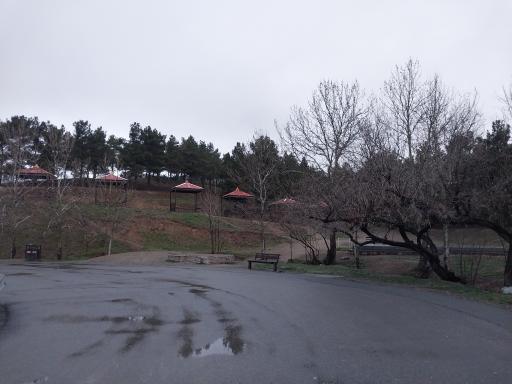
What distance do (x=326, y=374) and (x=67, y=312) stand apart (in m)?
7.35

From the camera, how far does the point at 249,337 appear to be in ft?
29.4

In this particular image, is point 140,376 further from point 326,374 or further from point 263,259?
point 263,259

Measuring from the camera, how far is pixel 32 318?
11016 mm

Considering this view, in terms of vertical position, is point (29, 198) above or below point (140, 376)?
above

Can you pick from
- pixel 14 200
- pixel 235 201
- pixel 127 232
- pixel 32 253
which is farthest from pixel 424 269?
pixel 235 201

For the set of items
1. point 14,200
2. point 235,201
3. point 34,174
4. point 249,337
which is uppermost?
point 34,174

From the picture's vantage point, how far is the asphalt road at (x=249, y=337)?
664 centimetres

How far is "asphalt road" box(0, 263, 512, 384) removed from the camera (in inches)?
261

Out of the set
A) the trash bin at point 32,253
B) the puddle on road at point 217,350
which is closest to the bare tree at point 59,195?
the trash bin at point 32,253

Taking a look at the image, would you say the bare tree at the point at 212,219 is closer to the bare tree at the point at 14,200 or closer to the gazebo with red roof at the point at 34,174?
the bare tree at the point at 14,200

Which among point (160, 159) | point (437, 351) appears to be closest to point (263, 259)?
point (437, 351)

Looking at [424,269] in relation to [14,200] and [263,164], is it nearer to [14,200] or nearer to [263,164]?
[263,164]

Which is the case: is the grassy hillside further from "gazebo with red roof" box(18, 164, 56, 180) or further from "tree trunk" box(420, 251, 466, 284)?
"tree trunk" box(420, 251, 466, 284)

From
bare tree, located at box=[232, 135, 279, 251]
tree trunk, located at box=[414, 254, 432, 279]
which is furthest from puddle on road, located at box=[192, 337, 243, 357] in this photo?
bare tree, located at box=[232, 135, 279, 251]
